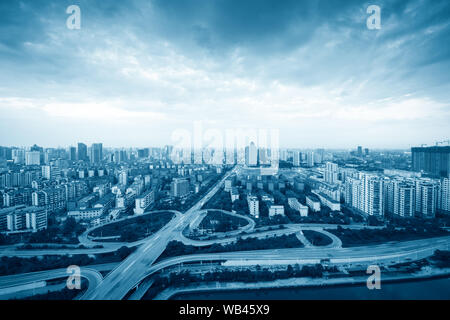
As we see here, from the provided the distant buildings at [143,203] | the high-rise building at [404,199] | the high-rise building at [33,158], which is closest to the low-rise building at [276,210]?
the high-rise building at [404,199]

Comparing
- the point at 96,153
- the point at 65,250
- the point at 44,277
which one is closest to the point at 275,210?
the point at 65,250

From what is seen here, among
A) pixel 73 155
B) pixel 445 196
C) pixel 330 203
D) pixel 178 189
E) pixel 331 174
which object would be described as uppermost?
pixel 73 155

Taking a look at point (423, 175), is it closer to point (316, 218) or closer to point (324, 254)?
point (316, 218)

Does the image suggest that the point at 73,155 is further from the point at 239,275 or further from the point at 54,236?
the point at 239,275

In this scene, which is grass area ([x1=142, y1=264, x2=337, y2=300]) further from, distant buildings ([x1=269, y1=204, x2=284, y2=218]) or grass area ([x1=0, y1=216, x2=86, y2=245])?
distant buildings ([x1=269, y1=204, x2=284, y2=218])

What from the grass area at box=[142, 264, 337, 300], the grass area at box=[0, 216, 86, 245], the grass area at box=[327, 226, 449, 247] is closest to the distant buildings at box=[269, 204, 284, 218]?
the grass area at box=[327, 226, 449, 247]
